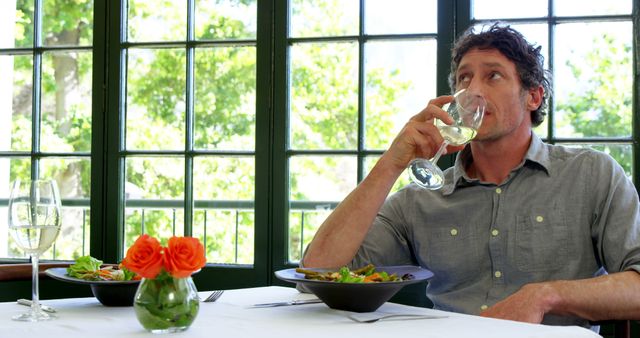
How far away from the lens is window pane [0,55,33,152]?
3.44m

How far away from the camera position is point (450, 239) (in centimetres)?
224

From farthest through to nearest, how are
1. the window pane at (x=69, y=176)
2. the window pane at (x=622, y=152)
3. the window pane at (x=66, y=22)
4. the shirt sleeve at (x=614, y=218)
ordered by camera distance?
the window pane at (x=66, y=22) < the window pane at (x=69, y=176) < the window pane at (x=622, y=152) < the shirt sleeve at (x=614, y=218)

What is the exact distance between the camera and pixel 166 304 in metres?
1.37

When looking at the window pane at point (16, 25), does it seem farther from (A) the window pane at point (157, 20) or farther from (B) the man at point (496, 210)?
(B) the man at point (496, 210)

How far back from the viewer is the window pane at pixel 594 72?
2.77 metres

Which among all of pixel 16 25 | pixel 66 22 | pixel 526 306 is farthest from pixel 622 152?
pixel 66 22

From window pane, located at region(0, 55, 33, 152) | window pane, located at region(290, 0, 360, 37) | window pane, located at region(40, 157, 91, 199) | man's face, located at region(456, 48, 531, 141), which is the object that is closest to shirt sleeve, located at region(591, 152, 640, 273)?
man's face, located at region(456, 48, 531, 141)

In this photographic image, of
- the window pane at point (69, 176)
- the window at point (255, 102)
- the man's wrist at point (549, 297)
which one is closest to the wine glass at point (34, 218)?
the man's wrist at point (549, 297)

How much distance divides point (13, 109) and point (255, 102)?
47.0 inches

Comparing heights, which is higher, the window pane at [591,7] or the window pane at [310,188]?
the window pane at [591,7]

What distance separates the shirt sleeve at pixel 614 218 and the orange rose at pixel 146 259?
110 centimetres

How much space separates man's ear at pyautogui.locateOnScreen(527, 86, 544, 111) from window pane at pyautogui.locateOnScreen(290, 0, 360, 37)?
2.72 ft

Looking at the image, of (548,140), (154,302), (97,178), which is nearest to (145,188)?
(97,178)

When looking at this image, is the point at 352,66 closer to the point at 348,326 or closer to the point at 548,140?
the point at 548,140
